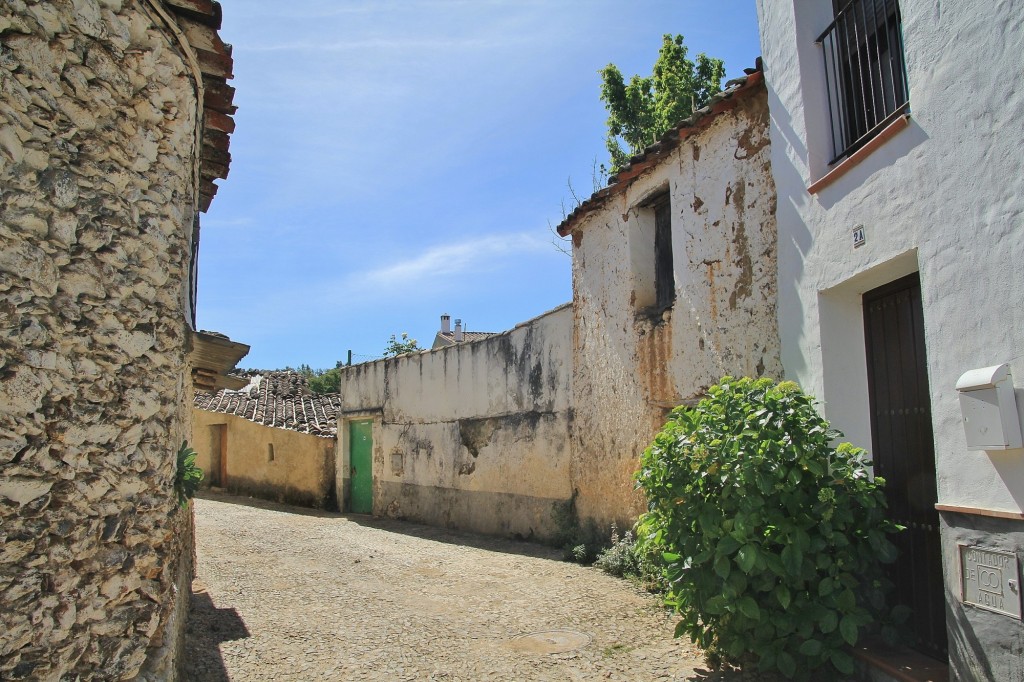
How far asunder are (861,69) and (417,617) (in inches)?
220

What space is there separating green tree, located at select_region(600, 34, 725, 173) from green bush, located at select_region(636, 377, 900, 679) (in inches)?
539

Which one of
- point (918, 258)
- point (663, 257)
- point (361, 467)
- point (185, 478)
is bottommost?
point (361, 467)

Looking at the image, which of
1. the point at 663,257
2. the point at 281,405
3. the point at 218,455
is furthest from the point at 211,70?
the point at 218,455

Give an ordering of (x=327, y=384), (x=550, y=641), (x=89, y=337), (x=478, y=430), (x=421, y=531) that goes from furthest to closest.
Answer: (x=327, y=384)
(x=421, y=531)
(x=478, y=430)
(x=550, y=641)
(x=89, y=337)

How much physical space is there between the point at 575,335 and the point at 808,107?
4.99m

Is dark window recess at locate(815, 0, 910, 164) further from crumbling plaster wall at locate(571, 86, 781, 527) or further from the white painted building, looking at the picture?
crumbling plaster wall at locate(571, 86, 781, 527)

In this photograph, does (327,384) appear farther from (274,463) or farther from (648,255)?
(648,255)

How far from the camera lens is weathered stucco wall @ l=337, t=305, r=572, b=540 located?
399 inches

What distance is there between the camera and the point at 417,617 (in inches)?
251

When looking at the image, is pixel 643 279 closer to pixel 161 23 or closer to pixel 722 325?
pixel 722 325

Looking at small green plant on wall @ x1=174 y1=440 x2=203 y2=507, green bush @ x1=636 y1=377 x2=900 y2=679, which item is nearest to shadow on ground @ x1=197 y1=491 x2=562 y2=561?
green bush @ x1=636 y1=377 x2=900 y2=679

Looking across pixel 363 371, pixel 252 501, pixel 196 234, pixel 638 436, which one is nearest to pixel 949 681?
pixel 638 436

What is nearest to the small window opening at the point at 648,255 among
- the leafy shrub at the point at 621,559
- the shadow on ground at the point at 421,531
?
the leafy shrub at the point at 621,559

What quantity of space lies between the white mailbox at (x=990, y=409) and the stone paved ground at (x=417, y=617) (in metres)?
2.29
